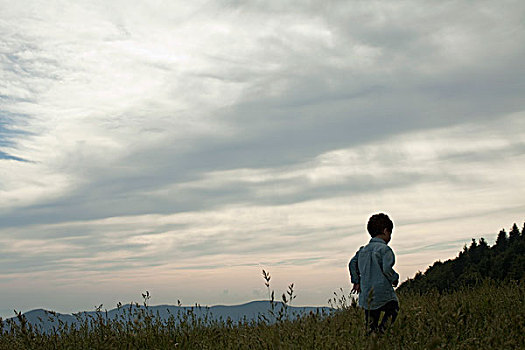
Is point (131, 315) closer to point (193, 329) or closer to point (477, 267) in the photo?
point (193, 329)

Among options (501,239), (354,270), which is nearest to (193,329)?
(354,270)

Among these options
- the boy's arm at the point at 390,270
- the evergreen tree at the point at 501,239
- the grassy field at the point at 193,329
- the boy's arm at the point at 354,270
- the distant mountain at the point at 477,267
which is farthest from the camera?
the evergreen tree at the point at 501,239

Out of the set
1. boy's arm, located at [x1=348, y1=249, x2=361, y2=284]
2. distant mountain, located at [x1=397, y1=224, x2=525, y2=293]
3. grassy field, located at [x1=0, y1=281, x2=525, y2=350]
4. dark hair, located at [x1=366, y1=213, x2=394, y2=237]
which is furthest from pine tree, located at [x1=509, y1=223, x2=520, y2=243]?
boy's arm, located at [x1=348, y1=249, x2=361, y2=284]

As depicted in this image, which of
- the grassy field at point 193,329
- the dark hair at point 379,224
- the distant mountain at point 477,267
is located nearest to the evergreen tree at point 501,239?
the distant mountain at point 477,267

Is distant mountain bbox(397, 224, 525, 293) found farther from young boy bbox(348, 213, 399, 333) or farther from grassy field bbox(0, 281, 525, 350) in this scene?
young boy bbox(348, 213, 399, 333)

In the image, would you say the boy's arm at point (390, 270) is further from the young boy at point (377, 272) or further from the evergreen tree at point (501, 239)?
the evergreen tree at point (501, 239)

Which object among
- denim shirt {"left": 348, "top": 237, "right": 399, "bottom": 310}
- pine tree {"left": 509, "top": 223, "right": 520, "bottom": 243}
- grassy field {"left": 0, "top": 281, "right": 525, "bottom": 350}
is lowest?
grassy field {"left": 0, "top": 281, "right": 525, "bottom": 350}

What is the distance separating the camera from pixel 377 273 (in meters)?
6.56

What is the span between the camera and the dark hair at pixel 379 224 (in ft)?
23.0

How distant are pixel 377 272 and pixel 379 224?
0.75m

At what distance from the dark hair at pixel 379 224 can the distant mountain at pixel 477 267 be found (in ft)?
13.8

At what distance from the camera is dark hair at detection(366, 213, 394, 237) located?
23.0ft

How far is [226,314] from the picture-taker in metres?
7.70

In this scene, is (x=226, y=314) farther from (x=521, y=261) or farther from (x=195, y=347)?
(x=521, y=261)
